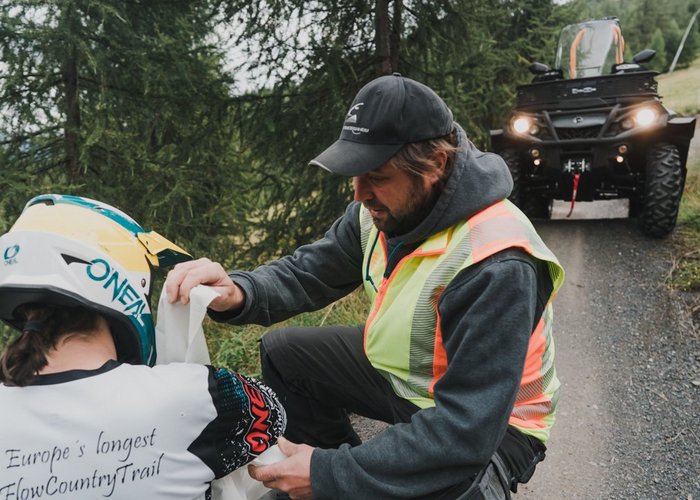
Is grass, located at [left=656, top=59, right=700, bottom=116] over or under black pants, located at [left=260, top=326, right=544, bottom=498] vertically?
under

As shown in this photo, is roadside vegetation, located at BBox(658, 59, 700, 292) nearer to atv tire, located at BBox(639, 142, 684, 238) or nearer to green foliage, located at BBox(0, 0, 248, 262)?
atv tire, located at BBox(639, 142, 684, 238)

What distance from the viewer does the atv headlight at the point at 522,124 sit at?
6405mm

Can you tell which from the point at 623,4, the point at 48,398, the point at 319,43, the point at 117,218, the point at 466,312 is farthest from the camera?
the point at 623,4

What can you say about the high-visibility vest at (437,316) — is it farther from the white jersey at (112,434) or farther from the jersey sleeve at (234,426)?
the white jersey at (112,434)

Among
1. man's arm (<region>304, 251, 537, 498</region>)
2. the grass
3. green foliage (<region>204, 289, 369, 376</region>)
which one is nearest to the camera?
man's arm (<region>304, 251, 537, 498</region>)

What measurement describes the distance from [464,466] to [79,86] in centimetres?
540

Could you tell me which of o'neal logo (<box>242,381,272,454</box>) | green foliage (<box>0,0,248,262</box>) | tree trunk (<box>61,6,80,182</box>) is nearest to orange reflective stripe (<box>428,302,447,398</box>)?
o'neal logo (<box>242,381,272,454</box>)

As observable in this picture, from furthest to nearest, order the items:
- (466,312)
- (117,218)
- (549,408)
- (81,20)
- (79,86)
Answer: (79,86) → (81,20) → (549,408) → (117,218) → (466,312)

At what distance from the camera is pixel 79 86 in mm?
5664

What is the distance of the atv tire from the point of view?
581 centimetres

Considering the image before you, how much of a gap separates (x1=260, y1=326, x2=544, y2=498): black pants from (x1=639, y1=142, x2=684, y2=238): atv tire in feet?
14.9

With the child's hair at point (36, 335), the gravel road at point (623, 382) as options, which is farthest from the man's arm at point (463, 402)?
the gravel road at point (623, 382)

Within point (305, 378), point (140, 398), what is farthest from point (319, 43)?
point (140, 398)

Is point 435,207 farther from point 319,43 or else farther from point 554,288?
point 319,43
